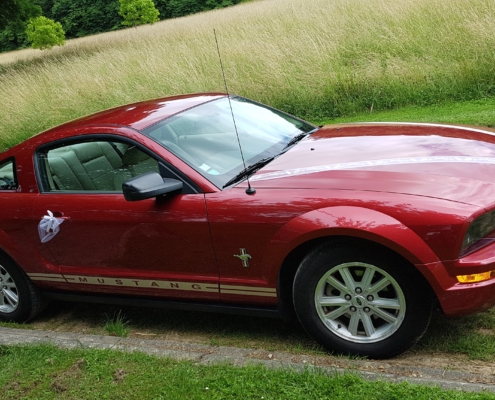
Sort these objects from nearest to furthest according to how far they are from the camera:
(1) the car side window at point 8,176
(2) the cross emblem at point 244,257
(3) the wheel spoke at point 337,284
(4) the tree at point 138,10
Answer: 1. (3) the wheel spoke at point 337,284
2. (2) the cross emblem at point 244,257
3. (1) the car side window at point 8,176
4. (4) the tree at point 138,10

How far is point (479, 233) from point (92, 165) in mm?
2522

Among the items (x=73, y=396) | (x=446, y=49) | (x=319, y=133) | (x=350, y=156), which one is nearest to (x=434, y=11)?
(x=446, y=49)

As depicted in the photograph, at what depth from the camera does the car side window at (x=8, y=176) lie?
4312mm

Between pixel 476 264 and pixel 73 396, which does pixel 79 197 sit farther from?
pixel 476 264

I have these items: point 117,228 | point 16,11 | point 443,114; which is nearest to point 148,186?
point 117,228

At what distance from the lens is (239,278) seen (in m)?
3.44

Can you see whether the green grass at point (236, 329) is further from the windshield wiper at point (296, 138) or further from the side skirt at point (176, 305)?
the windshield wiper at point (296, 138)

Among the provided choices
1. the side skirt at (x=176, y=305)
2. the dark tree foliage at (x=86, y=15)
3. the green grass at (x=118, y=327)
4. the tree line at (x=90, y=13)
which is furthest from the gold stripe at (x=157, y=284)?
the dark tree foliage at (x=86, y=15)

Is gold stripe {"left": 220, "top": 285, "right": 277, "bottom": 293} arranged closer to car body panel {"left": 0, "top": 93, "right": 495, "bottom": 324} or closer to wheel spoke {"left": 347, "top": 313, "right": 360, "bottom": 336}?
car body panel {"left": 0, "top": 93, "right": 495, "bottom": 324}

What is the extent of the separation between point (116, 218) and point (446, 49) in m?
8.02

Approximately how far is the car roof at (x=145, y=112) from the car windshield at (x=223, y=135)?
73mm

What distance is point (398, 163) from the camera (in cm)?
333

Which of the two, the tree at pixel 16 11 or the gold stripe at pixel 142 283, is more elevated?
the tree at pixel 16 11

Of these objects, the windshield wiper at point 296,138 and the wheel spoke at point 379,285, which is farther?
the windshield wiper at point 296,138
